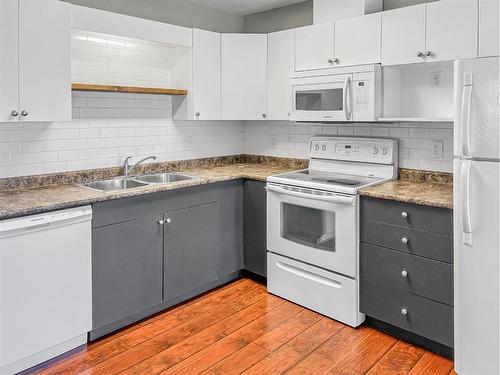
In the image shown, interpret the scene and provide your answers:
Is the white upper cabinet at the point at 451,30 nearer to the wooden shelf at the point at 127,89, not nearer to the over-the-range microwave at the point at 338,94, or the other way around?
the over-the-range microwave at the point at 338,94

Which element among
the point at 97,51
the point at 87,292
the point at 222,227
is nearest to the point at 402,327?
the point at 222,227

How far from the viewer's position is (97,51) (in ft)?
10.5

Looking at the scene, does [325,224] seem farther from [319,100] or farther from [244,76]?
[244,76]

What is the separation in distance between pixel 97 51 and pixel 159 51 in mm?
556

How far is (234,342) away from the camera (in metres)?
2.69

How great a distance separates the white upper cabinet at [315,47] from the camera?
127 inches

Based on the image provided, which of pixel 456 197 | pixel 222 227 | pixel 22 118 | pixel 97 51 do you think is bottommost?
pixel 222 227

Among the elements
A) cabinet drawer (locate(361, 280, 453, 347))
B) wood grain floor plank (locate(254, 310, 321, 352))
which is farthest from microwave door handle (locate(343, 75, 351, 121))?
wood grain floor plank (locate(254, 310, 321, 352))

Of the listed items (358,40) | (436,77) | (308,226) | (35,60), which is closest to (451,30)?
(436,77)

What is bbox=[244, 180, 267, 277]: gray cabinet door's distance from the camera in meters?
3.47

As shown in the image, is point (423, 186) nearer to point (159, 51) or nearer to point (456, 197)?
point (456, 197)

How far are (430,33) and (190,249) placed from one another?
216 centimetres

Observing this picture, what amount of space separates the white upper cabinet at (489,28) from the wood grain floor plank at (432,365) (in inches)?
69.4

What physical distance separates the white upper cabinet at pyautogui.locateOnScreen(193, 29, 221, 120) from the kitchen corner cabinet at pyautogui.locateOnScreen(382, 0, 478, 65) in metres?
1.39
